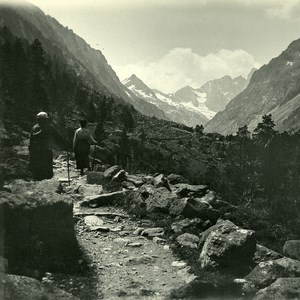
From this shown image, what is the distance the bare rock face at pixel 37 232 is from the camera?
780 centimetres

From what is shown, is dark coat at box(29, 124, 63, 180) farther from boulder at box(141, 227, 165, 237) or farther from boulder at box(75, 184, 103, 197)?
boulder at box(141, 227, 165, 237)

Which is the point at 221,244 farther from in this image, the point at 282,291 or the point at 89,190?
the point at 89,190

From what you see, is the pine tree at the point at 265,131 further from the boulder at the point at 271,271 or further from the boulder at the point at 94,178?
the boulder at the point at 271,271

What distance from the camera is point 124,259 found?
909 cm

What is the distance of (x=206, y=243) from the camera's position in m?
8.91

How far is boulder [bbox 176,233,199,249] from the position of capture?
980 cm

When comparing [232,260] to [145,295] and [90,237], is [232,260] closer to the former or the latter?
[145,295]

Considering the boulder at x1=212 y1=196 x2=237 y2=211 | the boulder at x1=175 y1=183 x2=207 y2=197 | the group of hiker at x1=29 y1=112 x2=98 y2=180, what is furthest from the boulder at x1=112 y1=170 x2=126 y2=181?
the boulder at x1=212 y1=196 x2=237 y2=211

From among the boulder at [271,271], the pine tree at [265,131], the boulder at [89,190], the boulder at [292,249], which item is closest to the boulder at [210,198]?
the boulder at [89,190]

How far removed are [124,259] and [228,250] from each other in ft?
7.53

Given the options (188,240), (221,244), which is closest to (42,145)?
(188,240)

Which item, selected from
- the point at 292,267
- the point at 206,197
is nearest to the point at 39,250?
the point at 292,267

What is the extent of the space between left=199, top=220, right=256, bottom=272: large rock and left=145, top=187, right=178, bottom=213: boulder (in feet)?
12.7

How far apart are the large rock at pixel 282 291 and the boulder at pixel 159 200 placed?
6.06 meters
